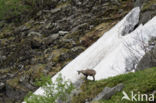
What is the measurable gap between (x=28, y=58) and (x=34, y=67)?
520 centimetres

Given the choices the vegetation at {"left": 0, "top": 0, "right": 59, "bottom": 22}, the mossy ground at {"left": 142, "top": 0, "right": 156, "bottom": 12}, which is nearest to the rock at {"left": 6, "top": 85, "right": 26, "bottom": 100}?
the mossy ground at {"left": 142, "top": 0, "right": 156, "bottom": 12}

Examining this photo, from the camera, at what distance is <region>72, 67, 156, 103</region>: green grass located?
6162mm

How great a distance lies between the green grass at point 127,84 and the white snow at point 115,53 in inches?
237

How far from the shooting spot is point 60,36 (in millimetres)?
39000

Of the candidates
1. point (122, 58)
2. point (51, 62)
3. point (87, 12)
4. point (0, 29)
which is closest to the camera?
point (122, 58)

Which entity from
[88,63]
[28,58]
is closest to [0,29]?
[28,58]

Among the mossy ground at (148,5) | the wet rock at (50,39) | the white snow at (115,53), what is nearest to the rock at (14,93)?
the white snow at (115,53)

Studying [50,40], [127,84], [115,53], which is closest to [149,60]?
[127,84]

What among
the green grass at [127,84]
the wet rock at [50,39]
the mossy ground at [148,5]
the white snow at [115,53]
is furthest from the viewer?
the wet rock at [50,39]

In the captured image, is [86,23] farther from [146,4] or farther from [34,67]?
[146,4]

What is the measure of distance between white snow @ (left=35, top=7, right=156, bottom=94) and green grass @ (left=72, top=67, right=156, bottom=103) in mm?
6025

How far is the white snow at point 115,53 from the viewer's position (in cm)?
1692

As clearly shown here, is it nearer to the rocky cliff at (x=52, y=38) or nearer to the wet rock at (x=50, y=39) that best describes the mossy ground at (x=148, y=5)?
the rocky cliff at (x=52, y=38)

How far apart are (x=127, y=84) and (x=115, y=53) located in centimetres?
1175
